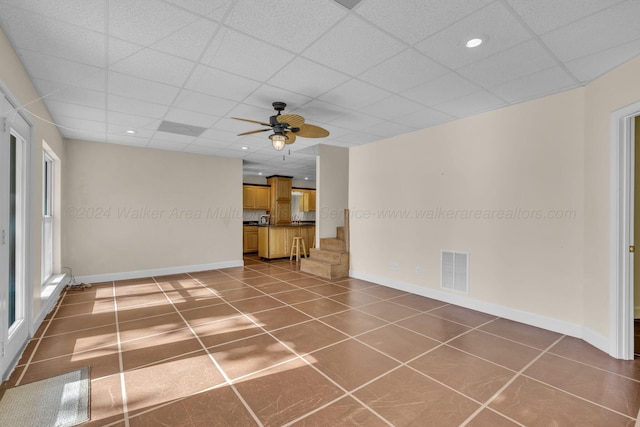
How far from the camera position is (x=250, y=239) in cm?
930

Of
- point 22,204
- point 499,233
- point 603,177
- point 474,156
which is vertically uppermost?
point 474,156

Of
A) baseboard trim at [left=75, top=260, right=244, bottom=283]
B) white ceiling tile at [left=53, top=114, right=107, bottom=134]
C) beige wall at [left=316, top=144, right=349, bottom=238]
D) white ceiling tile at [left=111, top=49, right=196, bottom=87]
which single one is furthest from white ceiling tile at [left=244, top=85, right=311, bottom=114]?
baseboard trim at [left=75, top=260, right=244, bottom=283]

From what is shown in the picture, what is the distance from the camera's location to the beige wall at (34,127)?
2.24m

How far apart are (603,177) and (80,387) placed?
4772 millimetres

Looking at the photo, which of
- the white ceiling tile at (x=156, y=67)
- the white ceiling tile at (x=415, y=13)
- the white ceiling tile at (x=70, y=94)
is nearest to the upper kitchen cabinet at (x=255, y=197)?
the white ceiling tile at (x=70, y=94)

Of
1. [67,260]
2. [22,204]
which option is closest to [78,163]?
[67,260]

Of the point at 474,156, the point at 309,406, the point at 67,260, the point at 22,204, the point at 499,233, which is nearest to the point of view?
the point at 309,406

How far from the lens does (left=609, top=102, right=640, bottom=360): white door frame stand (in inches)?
102

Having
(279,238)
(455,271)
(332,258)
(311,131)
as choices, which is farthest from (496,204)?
(279,238)

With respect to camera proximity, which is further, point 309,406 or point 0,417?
point 309,406

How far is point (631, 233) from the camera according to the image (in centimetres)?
262

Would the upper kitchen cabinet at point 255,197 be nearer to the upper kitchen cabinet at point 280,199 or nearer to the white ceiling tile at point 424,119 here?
the upper kitchen cabinet at point 280,199

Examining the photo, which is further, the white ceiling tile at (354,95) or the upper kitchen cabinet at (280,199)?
the upper kitchen cabinet at (280,199)

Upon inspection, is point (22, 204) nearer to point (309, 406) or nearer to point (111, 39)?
point (111, 39)
